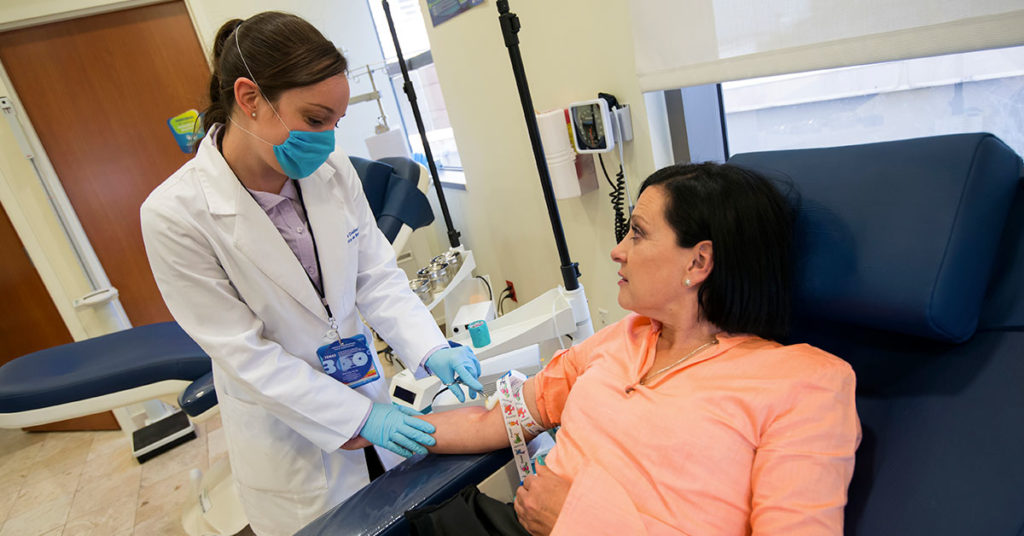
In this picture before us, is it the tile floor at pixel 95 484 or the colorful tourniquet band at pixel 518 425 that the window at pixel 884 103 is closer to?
the colorful tourniquet band at pixel 518 425

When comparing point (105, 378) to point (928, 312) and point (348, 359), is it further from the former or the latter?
point (928, 312)

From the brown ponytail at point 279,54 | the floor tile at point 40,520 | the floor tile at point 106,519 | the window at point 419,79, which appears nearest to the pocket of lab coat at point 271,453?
the brown ponytail at point 279,54

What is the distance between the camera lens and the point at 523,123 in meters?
2.19

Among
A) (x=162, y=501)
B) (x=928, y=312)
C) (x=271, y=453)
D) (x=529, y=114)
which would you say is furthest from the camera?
(x=162, y=501)

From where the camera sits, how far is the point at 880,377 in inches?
35.7

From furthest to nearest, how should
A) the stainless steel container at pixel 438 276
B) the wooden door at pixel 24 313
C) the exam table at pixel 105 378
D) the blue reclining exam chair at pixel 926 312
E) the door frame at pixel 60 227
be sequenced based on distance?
the wooden door at pixel 24 313, the door frame at pixel 60 227, the stainless steel container at pixel 438 276, the exam table at pixel 105 378, the blue reclining exam chair at pixel 926 312

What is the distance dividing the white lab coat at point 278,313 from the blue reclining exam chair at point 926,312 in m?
0.88

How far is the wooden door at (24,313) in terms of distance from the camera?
2.89 meters

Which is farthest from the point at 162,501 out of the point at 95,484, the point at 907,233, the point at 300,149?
the point at 907,233

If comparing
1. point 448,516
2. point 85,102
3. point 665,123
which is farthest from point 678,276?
point 85,102

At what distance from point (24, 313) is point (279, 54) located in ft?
10.2

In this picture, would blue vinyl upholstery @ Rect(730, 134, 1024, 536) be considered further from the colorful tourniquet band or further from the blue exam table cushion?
the blue exam table cushion

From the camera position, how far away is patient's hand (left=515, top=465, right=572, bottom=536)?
96 centimetres

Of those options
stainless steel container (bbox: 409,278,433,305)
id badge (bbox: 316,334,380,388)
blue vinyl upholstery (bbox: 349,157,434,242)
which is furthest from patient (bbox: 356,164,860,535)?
blue vinyl upholstery (bbox: 349,157,434,242)
